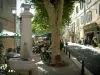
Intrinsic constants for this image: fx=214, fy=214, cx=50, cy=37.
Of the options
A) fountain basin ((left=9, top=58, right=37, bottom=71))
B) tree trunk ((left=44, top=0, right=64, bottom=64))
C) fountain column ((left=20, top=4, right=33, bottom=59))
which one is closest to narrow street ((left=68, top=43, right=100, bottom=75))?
tree trunk ((left=44, top=0, right=64, bottom=64))

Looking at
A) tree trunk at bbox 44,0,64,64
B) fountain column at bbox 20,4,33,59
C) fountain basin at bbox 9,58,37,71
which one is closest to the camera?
fountain basin at bbox 9,58,37,71

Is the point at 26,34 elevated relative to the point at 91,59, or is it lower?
elevated

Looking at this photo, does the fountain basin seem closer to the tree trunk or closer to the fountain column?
the fountain column

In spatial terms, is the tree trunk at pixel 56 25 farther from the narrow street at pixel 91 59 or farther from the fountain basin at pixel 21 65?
the fountain basin at pixel 21 65

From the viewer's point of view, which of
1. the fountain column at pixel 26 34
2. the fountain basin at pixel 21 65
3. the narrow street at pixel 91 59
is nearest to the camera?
the fountain basin at pixel 21 65

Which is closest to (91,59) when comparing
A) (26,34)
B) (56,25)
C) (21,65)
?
(56,25)

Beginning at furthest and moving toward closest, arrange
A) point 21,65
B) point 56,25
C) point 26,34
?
1. point 56,25
2. point 26,34
3. point 21,65

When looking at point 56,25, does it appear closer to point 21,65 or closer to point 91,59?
point 91,59

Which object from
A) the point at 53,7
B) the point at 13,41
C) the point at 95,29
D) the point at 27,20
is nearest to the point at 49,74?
the point at 27,20

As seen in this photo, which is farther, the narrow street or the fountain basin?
the narrow street

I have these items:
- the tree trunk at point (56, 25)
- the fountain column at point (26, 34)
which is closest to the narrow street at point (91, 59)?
the tree trunk at point (56, 25)

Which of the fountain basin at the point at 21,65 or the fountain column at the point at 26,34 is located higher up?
the fountain column at the point at 26,34

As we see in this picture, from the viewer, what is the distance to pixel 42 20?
33406mm

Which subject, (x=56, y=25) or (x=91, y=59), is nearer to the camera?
(x=56, y=25)
